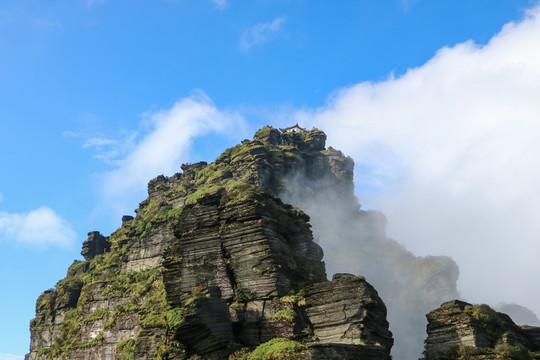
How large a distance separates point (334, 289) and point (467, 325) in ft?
17.8

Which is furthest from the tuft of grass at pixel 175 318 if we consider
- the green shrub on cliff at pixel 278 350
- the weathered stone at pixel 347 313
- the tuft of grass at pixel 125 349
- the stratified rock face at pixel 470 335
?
the tuft of grass at pixel 125 349

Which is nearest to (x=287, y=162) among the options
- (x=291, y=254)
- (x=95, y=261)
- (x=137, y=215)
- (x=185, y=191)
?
(x=185, y=191)

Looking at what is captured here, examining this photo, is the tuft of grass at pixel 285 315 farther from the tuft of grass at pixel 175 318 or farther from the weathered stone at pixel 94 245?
the weathered stone at pixel 94 245

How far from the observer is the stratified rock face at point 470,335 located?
17.5m

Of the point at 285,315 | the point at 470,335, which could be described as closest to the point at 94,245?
the point at 285,315

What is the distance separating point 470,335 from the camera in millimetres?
18156

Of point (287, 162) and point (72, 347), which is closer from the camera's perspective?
point (72, 347)

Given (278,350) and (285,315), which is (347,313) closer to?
(278,350)

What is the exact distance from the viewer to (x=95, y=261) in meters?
94.8

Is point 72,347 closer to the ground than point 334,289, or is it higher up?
higher up

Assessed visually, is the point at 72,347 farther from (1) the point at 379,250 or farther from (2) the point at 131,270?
(1) the point at 379,250

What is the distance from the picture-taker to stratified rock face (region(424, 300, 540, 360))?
17516mm

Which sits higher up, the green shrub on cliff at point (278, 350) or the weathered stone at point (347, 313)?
the weathered stone at point (347, 313)

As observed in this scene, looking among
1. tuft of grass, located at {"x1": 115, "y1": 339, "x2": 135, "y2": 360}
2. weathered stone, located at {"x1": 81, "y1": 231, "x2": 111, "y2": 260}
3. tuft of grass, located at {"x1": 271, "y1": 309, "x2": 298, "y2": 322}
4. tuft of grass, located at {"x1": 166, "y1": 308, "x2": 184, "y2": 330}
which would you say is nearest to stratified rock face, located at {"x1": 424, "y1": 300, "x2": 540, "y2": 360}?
tuft of grass, located at {"x1": 271, "y1": 309, "x2": 298, "y2": 322}
